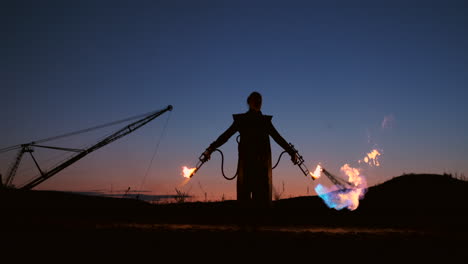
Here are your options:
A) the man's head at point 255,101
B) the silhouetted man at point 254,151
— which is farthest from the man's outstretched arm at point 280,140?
the man's head at point 255,101

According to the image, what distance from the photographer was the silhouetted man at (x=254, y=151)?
8.38 meters

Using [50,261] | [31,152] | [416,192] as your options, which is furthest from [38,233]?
[31,152]

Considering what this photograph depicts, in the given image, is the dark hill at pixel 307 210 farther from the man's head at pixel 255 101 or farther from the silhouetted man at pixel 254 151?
the man's head at pixel 255 101

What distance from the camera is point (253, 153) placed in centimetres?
847

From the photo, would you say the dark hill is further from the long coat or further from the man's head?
the man's head

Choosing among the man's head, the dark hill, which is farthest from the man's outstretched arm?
the dark hill

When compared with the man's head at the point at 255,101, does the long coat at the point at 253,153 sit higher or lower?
lower

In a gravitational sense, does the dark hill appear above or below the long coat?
below

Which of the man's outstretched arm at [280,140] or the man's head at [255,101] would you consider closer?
the man's head at [255,101]

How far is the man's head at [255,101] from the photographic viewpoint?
8.60 m

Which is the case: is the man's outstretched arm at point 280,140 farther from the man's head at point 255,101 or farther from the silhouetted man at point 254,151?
the man's head at point 255,101

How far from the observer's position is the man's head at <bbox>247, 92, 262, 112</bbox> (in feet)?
28.2

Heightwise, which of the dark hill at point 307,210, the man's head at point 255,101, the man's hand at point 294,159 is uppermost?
the man's head at point 255,101

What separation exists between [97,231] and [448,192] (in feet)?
45.9
